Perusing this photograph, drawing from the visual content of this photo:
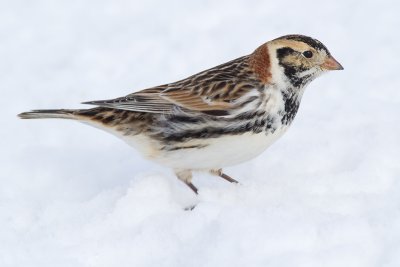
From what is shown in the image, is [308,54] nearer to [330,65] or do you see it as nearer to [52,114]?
[330,65]

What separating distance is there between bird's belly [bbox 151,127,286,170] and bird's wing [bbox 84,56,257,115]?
0.21 meters

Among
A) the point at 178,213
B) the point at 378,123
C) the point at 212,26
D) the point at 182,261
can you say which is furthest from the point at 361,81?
the point at 182,261

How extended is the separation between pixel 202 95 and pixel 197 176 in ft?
2.66

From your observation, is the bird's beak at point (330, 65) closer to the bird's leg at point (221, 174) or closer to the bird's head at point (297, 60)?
the bird's head at point (297, 60)

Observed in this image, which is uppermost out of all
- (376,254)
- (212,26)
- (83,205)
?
(212,26)

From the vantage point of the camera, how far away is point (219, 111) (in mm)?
6242

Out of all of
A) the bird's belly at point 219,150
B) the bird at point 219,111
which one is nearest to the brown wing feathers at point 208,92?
the bird at point 219,111

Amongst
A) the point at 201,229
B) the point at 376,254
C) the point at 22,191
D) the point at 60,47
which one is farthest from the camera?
the point at 60,47

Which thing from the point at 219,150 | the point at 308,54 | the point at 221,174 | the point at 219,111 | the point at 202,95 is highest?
the point at 308,54

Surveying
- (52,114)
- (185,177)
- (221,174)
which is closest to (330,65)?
(221,174)

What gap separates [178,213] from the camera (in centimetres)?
608

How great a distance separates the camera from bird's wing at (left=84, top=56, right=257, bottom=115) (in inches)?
247

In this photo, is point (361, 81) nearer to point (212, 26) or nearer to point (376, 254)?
point (212, 26)

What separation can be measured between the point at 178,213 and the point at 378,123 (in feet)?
6.55
